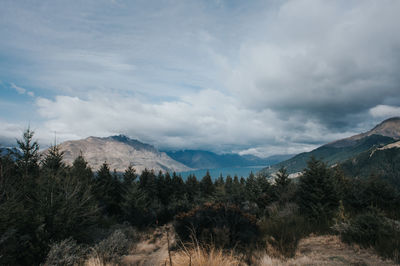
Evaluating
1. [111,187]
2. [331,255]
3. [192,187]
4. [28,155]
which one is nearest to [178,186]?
[192,187]

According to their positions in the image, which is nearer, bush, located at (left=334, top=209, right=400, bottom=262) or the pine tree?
bush, located at (left=334, top=209, right=400, bottom=262)

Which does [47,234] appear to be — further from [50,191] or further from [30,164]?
[30,164]

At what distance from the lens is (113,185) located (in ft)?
117

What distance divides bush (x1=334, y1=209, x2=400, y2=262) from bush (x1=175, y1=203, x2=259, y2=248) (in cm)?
291

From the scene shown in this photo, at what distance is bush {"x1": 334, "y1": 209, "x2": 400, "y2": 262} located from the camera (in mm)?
4946

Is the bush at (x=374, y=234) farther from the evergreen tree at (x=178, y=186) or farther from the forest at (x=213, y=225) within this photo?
the evergreen tree at (x=178, y=186)

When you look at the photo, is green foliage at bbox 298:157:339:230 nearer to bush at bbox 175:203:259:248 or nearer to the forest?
the forest

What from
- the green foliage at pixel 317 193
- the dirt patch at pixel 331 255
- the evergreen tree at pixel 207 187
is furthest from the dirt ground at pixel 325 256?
the evergreen tree at pixel 207 187

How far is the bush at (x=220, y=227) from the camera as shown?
5.91m

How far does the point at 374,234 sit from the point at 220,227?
451 centimetres

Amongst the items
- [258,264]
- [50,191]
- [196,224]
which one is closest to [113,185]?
[50,191]

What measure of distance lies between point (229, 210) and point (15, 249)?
678 cm

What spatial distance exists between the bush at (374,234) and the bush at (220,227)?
2.91 m

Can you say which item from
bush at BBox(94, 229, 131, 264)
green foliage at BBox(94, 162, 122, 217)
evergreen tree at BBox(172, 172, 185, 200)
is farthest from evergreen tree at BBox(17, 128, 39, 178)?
evergreen tree at BBox(172, 172, 185, 200)
